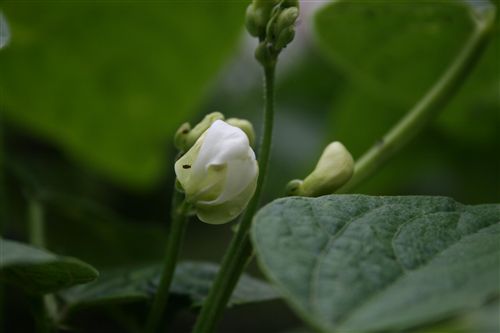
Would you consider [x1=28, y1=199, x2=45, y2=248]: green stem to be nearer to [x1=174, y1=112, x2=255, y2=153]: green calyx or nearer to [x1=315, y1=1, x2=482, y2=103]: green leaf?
[x1=174, y1=112, x2=255, y2=153]: green calyx

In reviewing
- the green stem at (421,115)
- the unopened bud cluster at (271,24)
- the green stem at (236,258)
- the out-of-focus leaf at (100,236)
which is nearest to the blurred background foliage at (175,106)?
the out-of-focus leaf at (100,236)

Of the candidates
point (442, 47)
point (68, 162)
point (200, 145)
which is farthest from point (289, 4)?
point (68, 162)

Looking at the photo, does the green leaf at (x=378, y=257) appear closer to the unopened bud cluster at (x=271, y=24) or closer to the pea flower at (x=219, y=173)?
the pea flower at (x=219, y=173)

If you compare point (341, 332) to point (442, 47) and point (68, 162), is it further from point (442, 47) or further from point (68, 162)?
point (68, 162)

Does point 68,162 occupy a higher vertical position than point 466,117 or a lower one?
higher

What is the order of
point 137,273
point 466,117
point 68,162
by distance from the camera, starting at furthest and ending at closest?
point 68,162
point 466,117
point 137,273

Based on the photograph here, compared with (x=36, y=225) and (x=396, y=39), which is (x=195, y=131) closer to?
(x=36, y=225)

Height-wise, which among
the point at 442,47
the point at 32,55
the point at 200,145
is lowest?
the point at 200,145

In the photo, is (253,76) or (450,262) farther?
(253,76)
